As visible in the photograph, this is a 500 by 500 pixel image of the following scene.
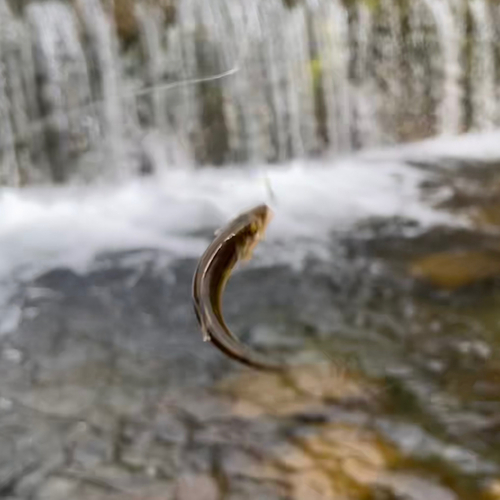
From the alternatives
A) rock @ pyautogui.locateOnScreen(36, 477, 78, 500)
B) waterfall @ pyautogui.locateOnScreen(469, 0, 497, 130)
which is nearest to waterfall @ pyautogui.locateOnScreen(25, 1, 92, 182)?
rock @ pyautogui.locateOnScreen(36, 477, 78, 500)

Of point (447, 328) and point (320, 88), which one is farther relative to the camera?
point (320, 88)

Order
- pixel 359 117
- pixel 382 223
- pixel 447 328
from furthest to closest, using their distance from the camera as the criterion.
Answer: pixel 359 117 → pixel 382 223 → pixel 447 328

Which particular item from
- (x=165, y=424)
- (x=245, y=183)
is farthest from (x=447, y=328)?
(x=245, y=183)

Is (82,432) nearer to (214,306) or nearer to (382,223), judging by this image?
(214,306)

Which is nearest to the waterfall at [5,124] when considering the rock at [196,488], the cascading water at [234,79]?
the cascading water at [234,79]

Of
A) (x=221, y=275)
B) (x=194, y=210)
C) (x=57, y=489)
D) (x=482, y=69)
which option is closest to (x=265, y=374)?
(x=57, y=489)

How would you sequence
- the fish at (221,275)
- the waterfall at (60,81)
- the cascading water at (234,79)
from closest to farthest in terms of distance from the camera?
the fish at (221,275)
the waterfall at (60,81)
the cascading water at (234,79)

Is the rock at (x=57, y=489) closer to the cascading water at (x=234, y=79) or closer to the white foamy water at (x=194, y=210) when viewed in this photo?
the white foamy water at (x=194, y=210)
